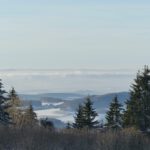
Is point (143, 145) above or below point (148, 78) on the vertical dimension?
below

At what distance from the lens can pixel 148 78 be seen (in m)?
30.3

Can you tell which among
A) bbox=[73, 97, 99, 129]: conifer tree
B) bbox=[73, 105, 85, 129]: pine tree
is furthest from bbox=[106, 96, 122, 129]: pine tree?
bbox=[73, 97, 99, 129]: conifer tree

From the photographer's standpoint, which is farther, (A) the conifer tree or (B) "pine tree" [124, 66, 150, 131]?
(A) the conifer tree

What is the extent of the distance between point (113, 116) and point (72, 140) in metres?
30.8

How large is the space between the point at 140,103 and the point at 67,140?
1106 centimetres

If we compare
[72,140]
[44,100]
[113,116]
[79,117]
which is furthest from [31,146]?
[44,100]

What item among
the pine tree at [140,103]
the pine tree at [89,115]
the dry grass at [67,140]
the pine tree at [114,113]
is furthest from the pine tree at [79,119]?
the dry grass at [67,140]

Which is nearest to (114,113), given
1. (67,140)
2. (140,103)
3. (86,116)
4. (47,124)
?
(86,116)

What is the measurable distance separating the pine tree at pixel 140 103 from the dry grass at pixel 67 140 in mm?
8969

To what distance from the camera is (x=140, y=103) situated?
29.9 metres

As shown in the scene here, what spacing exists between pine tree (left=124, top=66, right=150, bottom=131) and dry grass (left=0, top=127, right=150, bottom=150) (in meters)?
8.97

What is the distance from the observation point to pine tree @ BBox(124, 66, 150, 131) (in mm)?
29344

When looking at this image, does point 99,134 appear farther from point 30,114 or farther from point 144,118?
point 30,114

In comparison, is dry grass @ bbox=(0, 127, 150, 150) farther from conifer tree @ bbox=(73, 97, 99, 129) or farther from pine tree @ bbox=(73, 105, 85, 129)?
conifer tree @ bbox=(73, 97, 99, 129)
